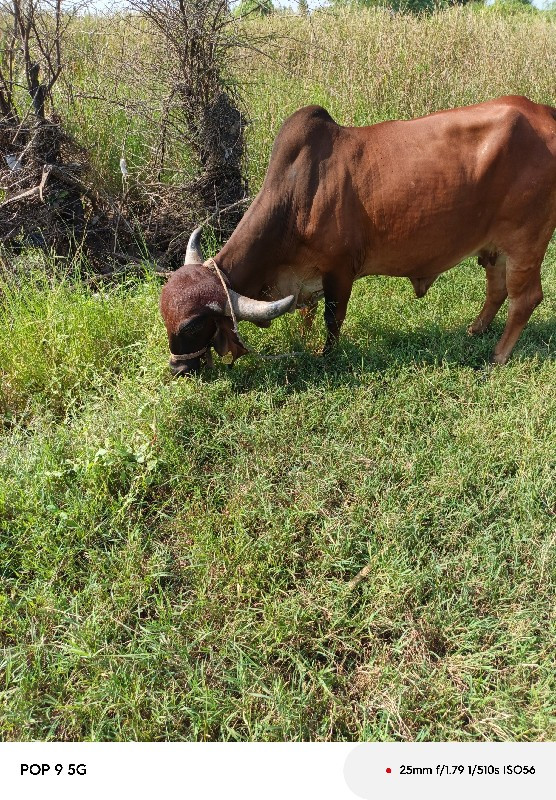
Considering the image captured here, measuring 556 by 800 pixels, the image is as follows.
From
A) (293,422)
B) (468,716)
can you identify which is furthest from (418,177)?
(468,716)

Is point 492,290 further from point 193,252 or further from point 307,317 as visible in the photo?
point 193,252

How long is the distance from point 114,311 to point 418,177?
224 cm

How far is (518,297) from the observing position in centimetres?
418

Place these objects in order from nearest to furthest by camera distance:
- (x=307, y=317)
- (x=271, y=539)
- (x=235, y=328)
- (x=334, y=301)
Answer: (x=271, y=539) < (x=235, y=328) < (x=334, y=301) < (x=307, y=317)

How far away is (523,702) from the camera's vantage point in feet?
7.27

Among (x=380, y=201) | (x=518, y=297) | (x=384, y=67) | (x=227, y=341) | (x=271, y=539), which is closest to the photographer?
(x=271, y=539)

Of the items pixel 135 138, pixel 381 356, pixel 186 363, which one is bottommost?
pixel 381 356

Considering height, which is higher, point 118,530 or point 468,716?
point 118,530

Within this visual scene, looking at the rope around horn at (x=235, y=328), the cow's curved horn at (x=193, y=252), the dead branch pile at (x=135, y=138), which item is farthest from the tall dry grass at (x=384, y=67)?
the rope around horn at (x=235, y=328)

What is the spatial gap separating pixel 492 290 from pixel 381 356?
1039mm

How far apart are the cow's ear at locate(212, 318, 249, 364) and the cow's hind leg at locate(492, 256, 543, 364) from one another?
5.94 ft

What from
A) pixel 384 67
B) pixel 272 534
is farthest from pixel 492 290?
pixel 384 67

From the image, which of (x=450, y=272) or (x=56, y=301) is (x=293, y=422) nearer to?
(x=56, y=301)

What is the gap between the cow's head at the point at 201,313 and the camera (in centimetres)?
351
